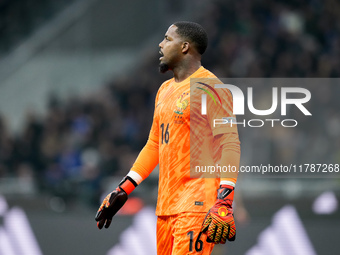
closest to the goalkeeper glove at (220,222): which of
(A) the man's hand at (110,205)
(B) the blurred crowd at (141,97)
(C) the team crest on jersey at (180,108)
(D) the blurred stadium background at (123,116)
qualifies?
(C) the team crest on jersey at (180,108)

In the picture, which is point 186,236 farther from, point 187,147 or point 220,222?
point 187,147

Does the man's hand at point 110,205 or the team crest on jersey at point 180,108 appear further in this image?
the man's hand at point 110,205

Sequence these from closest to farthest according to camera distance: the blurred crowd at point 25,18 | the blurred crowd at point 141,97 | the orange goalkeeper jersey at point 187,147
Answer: the orange goalkeeper jersey at point 187,147 → the blurred crowd at point 141,97 → the blurred crowd at point 25,18

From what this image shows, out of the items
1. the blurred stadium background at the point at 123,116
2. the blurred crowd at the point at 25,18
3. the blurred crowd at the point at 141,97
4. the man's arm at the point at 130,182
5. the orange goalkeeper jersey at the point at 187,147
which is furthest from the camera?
the blurred crowd at the point at 25,18

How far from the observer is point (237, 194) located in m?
8.80

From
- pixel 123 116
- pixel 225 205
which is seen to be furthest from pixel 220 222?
pixel 123 116

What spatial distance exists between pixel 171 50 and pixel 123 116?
24.4 ft

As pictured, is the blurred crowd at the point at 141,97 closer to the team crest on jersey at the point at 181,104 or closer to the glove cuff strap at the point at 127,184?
the glove cuff strap at the point at 127,184

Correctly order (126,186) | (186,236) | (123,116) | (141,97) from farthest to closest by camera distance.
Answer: (141,97) → (123,116) → (126,186) → (186,236)

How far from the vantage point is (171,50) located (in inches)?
184

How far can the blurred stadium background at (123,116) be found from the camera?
28.8 feet

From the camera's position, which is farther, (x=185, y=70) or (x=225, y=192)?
(x=185, y=70)

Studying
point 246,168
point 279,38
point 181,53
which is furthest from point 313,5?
point 181,53

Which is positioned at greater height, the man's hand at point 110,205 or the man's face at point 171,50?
the man's face at point 171,50
